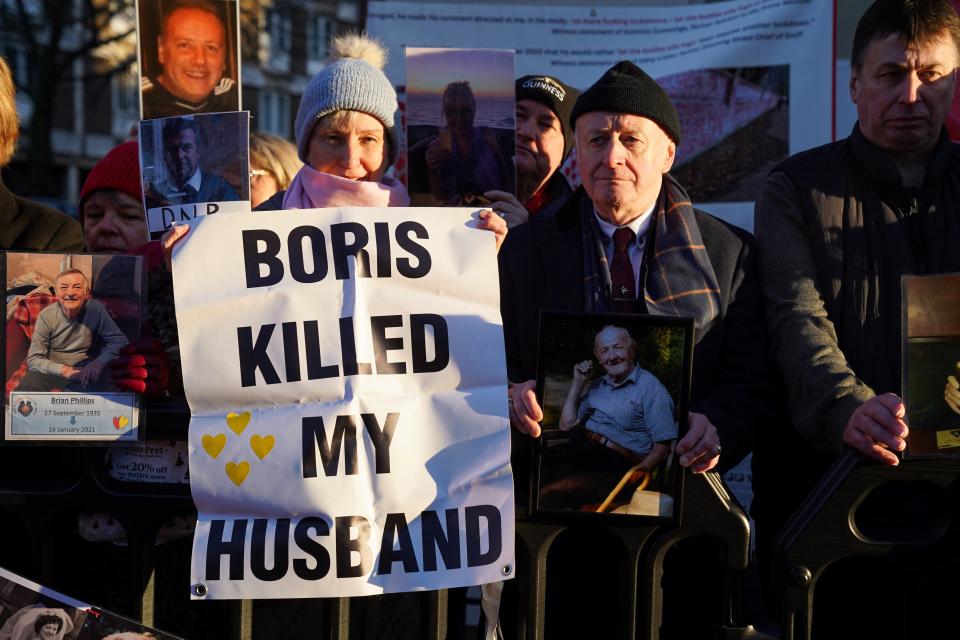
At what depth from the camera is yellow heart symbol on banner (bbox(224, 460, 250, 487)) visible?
2.54 m

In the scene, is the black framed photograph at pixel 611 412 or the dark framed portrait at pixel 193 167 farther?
the dark framed portrait at pixel 193 167

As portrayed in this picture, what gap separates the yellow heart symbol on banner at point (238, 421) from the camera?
257 centimetres

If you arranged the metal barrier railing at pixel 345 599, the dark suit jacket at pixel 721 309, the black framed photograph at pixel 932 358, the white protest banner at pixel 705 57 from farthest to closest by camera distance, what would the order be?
the white protest banner at pixel 705 57, the dark suit jacket at pixel 721 309, the metal barrier railing at pixel 345 599, the black framed photograph at pixel 932 358

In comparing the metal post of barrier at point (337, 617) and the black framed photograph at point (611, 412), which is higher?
the black framed photograph at point (611, 412)

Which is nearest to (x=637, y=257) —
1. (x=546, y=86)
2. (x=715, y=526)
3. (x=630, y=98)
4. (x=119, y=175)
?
(x=630, y=98)

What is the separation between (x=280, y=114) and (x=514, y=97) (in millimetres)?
39136

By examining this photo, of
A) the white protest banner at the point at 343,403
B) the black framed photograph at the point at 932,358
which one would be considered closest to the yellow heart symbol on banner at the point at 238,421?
the white protest banner at the point at 343,403

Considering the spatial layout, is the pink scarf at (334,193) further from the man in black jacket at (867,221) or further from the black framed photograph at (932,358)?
the black framed photograph at (932,358)

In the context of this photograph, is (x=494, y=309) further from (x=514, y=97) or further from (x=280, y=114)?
(x=280, y=114)

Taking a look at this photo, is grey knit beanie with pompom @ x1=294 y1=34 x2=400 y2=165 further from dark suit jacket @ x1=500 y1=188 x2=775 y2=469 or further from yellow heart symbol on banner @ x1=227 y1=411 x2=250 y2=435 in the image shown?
yellow heart symbol on banner @ x1=227 y1=411 x2=250 y2=435

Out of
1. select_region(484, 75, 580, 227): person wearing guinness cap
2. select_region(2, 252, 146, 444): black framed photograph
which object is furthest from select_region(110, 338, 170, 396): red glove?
select_region(484, 75, 580, 227): person wearing guinness cap

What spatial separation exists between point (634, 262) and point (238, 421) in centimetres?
112

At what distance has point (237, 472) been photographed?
2537 mm

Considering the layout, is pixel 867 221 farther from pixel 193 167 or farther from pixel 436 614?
pixel 193 167
